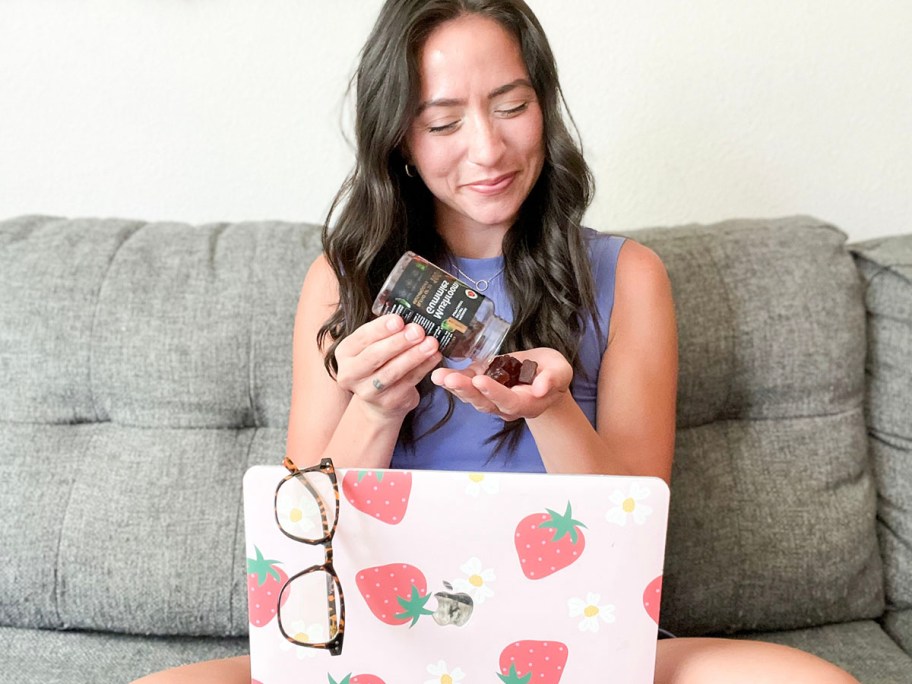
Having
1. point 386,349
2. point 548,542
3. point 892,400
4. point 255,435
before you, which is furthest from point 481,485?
point 892,400

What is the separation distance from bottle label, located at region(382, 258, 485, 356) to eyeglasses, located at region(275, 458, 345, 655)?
0.18 meters

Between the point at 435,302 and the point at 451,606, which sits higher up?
the point at 435,302

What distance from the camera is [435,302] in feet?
3.12

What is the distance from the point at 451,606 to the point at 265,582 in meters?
0.17

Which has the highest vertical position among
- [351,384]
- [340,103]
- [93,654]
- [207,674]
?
[340,103]

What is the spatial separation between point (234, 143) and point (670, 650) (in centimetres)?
112

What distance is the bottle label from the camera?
0.95m

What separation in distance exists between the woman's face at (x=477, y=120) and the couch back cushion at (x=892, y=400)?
66cm

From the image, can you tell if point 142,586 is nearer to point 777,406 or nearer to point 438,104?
point 438,104

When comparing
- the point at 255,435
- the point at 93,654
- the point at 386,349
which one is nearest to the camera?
the point at 386,349

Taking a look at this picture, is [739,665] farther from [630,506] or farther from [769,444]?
[769,444]

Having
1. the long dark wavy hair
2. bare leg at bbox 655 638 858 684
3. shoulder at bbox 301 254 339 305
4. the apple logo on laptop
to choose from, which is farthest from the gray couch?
the apple logo on laptop

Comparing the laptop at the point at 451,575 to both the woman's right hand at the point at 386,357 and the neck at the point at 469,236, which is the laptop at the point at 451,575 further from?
the neck at the point at 469,236

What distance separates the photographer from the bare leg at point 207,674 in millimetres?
1010
